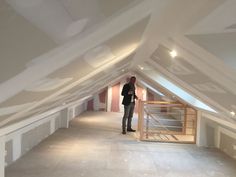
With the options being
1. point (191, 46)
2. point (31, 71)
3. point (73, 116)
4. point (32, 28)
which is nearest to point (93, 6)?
point (32, 28)

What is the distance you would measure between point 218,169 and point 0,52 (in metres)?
3.73

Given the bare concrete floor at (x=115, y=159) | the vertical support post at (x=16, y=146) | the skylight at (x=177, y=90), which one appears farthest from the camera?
the skylight at (x=177, y=90)

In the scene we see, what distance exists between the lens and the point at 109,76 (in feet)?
15.6

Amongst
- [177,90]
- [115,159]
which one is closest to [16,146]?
[115,159]

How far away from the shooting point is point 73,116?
7898mm

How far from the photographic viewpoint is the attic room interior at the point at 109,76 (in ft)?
2.34

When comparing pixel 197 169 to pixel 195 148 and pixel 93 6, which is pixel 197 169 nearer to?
pixel 195 148

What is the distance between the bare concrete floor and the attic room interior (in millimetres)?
14

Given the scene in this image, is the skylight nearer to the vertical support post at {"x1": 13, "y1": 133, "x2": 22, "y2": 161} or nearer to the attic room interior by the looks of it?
the attic room interior

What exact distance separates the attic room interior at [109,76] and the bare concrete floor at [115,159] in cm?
1

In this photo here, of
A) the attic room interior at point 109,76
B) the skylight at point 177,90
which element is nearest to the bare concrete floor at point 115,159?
the attic room interior at point 109,76

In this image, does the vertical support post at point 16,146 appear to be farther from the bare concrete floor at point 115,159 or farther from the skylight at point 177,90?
the skylight at point 177,90

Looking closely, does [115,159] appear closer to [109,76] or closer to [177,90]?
[109,76]

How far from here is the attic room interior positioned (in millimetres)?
713
